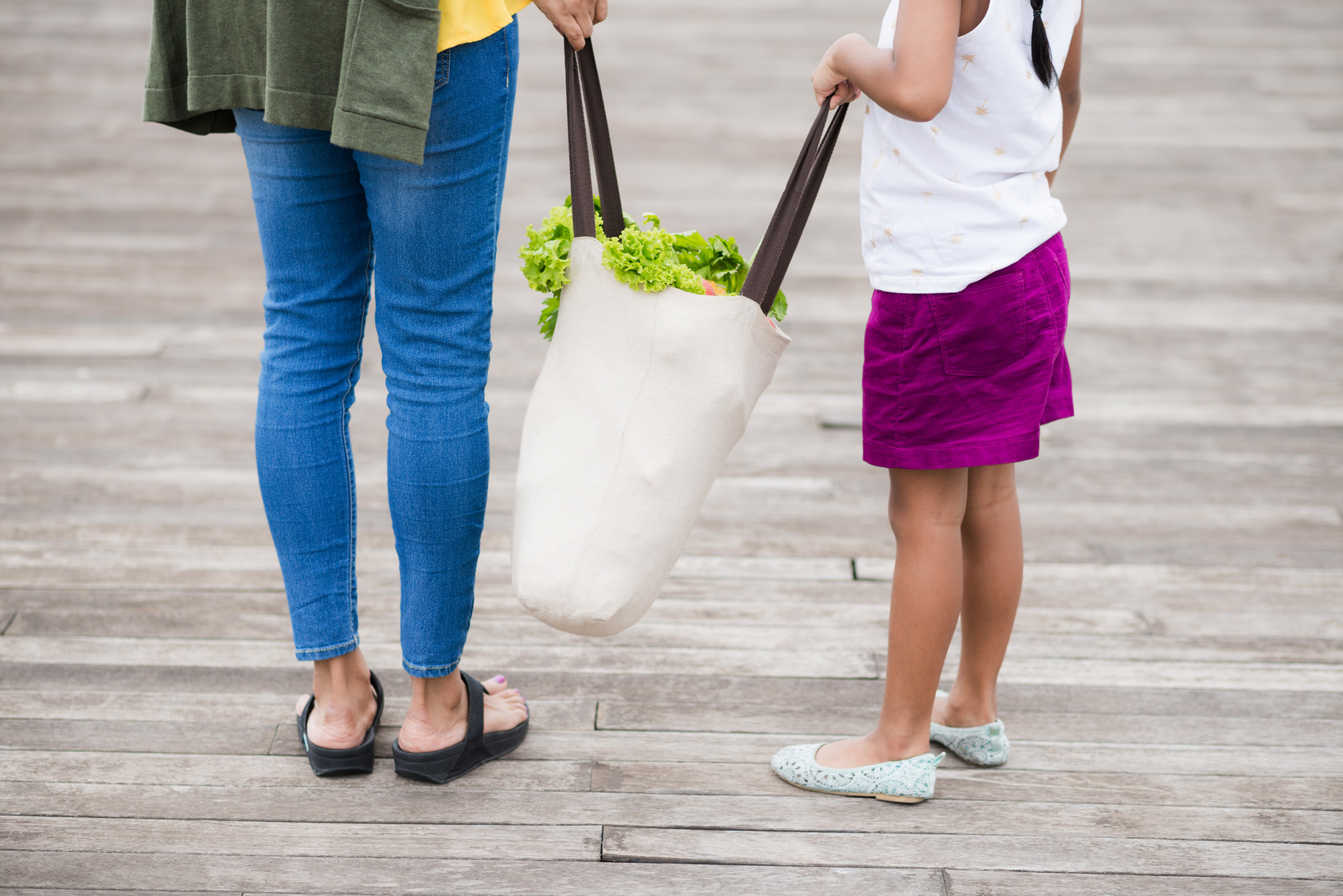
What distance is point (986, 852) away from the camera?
4.47 feet

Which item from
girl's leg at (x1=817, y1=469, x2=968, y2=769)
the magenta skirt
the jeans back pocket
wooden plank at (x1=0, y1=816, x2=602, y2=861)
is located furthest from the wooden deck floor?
the jeans back pocket

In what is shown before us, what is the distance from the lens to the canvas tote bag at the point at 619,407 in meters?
Answer: 1.23

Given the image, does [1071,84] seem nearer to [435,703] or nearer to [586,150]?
[586,150]

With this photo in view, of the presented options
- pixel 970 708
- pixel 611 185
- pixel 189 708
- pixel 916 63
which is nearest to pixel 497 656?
pixel 189 708

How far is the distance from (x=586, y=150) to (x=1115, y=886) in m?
0.97

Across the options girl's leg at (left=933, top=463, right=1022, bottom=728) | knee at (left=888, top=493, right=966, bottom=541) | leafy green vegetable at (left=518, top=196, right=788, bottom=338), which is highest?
leafy green vegetable at (left=518, top=196, right=788, bottom=338)

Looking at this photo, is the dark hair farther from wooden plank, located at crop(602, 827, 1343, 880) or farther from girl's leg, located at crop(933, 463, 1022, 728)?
wooden plank, located at crop(602, 827, 1343, 880)

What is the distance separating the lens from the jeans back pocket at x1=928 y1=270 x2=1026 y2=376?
128 centimetres

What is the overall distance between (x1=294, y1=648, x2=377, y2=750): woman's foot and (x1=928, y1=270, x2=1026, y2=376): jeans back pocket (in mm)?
793

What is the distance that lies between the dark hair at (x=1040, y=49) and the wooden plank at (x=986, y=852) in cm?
84

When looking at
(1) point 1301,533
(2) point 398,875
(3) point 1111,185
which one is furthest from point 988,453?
(3) point 1111,185

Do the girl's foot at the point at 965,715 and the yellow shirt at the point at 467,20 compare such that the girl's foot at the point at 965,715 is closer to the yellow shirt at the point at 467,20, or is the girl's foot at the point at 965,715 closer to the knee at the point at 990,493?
the knee at the point at 990,493

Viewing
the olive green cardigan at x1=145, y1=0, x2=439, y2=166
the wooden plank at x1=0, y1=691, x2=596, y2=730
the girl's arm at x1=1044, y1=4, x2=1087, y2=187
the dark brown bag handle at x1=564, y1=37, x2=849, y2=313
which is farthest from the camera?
the wooden plank at x1=0, y1=691, x2=596, y2=730

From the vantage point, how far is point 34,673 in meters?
1.65
